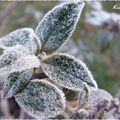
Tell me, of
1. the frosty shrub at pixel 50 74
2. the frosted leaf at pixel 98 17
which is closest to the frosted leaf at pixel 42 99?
the frosty shrub at pixel 50 74

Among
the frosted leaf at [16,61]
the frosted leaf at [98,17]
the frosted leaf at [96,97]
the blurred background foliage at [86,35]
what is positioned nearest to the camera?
the frosted leaf at [16,61]

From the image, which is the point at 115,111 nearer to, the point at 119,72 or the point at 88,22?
the point at 88,22

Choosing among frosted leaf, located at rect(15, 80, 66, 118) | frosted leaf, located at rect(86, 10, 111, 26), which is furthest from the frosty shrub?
frosted leaf, located at rect(86, 10, 111, 26)

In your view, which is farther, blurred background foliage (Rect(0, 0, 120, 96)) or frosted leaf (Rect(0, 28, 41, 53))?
blurred background foliage (Rect(0, 0, 120, 96))

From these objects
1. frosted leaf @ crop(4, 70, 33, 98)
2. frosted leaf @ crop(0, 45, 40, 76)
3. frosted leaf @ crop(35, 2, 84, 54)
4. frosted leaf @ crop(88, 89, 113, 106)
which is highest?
frosted leaf @ crop(35, 2, 84, 54)

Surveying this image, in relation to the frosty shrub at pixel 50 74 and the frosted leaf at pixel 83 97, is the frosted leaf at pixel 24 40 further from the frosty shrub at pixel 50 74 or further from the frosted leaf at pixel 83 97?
the frosted leaf at pixel 83 97

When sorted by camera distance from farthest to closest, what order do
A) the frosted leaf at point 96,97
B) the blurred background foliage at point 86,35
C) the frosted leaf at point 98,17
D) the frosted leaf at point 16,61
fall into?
the blurred background foliage at point 86,35
the frosted leaf at point 98,17
the frosted leaf at point 96,97
the frosted leaf at point 16,61

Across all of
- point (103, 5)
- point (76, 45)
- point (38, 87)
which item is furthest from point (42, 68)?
point (103, 5)

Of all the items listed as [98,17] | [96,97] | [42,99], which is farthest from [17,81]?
[98,17]

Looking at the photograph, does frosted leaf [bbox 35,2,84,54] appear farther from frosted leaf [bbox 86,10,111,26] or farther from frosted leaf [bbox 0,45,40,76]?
frosted leaf [bbox 86,10,111,26]
